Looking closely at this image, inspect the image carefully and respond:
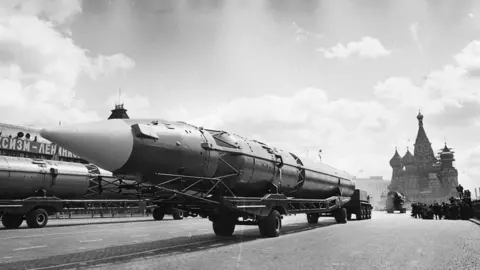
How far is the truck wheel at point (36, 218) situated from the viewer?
58.6 feet

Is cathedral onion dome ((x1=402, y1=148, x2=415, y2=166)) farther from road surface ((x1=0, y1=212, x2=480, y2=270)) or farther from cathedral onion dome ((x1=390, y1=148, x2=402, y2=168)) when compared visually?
road surface ((x1=0, y1=212, x2=480, y2=270))

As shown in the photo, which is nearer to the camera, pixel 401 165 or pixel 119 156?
pixel 119 156

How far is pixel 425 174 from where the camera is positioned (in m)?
138

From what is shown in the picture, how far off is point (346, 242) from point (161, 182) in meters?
6.01

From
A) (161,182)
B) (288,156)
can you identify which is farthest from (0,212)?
(288,156)

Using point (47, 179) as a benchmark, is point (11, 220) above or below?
below

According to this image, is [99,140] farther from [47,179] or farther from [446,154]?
[446,154]

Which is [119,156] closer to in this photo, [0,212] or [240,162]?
[240,162]

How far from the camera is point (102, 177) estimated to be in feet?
71.4

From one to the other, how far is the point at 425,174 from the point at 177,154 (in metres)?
147

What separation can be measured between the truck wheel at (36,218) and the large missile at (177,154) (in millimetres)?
11176

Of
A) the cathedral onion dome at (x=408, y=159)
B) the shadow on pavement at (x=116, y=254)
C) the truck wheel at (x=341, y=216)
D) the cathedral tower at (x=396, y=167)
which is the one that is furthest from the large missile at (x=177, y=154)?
the cathedral tower at (x=396, y=167)

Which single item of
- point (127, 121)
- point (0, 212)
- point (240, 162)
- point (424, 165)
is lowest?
point (0, 212)

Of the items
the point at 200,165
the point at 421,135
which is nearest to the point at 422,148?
the point at 421,135
